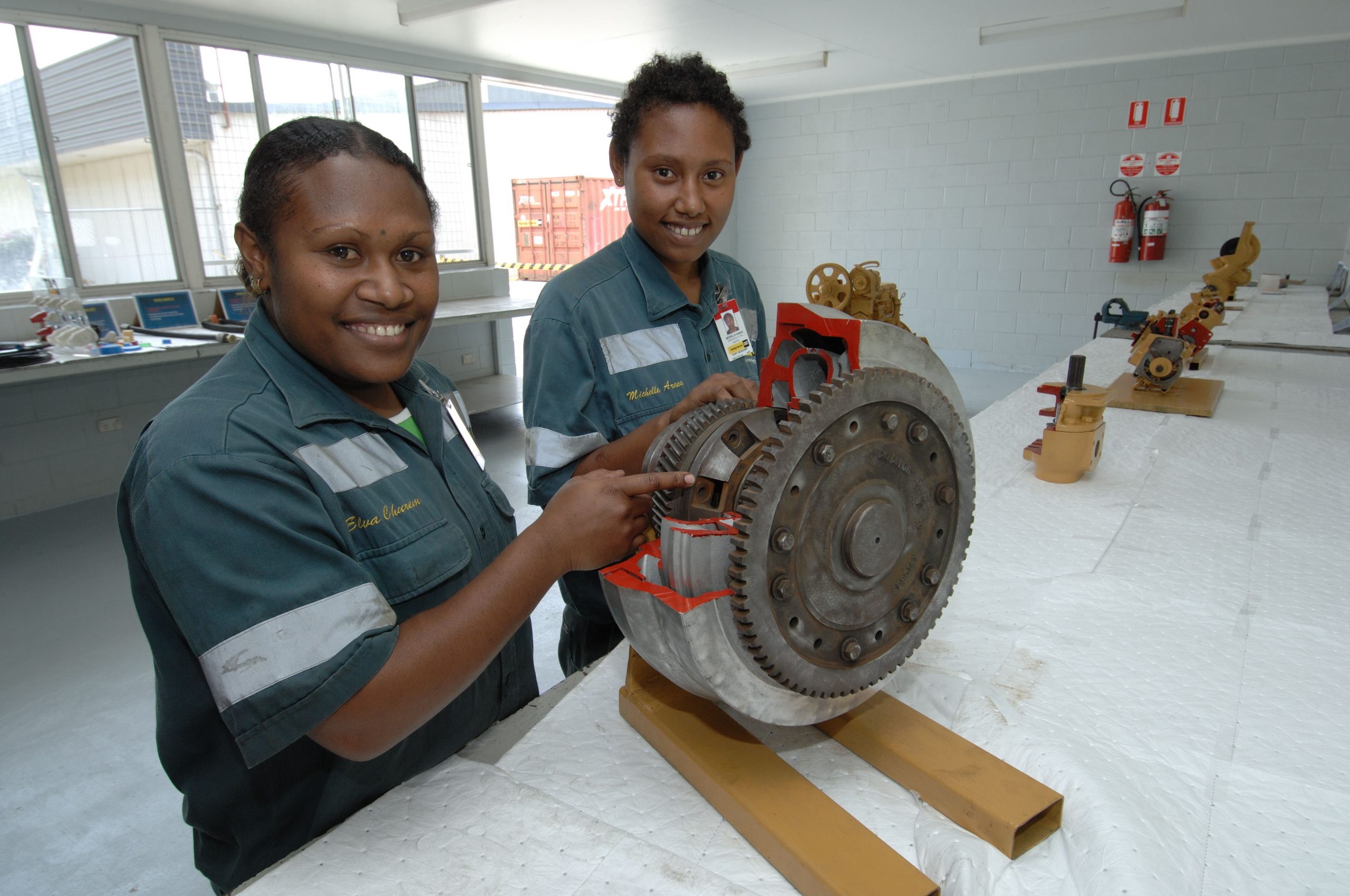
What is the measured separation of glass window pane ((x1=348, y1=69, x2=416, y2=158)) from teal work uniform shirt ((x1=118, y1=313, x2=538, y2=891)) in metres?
5.53

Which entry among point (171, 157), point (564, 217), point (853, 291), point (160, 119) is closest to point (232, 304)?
point (171, 157)

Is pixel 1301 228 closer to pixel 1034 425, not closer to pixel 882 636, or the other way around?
pixel 1034 425

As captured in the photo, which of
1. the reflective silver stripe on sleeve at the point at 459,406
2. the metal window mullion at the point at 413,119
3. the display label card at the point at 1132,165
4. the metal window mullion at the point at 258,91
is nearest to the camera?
the reflective silver stripe on sleeve at the point at 459,406

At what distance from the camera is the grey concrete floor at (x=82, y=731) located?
5.69ft

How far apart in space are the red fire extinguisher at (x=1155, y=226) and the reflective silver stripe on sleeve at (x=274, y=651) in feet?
23.3

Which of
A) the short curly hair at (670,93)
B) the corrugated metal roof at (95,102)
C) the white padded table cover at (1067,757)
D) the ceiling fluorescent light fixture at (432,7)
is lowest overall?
the white padded table cover at (1067,757)

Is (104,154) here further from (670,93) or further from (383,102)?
(670,93)

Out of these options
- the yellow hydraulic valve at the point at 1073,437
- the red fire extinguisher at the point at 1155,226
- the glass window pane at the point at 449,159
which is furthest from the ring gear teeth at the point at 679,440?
the red fire extinguisher at the point at 1155,226

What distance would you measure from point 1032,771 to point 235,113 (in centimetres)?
585

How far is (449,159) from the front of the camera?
244 inches

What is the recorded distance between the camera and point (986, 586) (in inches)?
54.3

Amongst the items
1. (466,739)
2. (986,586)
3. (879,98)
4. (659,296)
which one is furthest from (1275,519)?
(879,98)

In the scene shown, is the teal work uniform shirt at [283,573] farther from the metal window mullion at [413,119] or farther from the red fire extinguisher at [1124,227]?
the red fire extinguisher at [1124,227]

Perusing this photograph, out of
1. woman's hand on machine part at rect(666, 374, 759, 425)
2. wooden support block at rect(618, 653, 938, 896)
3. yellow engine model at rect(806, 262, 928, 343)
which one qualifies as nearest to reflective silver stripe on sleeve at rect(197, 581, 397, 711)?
wooden support block at rect(618, 653, 938, 896)
